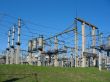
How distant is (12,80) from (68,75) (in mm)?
6069

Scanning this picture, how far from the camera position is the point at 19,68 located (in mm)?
21766

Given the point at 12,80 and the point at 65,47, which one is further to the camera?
the point at 65,47

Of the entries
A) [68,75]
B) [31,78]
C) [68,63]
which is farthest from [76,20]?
[68,63]

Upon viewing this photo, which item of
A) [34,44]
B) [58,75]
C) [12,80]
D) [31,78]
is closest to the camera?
[12,80]

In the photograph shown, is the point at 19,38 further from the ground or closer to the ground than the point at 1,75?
further from the ground

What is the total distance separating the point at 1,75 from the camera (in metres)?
18.7

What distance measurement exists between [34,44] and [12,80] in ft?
90.4

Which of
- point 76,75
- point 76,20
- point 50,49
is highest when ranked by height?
point 76,20

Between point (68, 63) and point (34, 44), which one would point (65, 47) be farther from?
point (68, 63)

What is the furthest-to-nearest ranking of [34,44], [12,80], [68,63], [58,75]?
[68,63]
[34,44]
[58,75]
[12,80]

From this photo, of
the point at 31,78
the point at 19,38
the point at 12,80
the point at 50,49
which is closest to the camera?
the point at 12,80

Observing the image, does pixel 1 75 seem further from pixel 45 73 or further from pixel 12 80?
pixel 45 73

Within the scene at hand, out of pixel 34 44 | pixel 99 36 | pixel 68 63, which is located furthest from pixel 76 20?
pixel 68 63

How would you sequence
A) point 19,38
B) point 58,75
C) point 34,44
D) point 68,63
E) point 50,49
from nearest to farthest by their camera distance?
point 58,75 → point 19,38 → point 34,44 → point 50,49 → point 68,63
